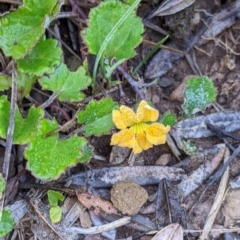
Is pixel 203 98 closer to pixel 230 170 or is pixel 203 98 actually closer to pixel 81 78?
pixel 230 170

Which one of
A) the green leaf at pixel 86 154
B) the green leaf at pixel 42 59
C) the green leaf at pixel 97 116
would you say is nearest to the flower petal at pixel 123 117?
the green leaf at pixel 97 116

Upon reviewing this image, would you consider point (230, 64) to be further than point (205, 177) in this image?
Yes

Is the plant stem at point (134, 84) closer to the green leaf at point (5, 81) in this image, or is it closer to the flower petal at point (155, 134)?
the flower petal at point (155, 134)

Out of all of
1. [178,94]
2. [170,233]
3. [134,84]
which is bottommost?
[170,233]

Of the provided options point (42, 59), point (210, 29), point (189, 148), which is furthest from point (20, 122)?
point (210, 29)

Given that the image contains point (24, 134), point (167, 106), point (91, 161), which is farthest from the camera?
point (167, 106)

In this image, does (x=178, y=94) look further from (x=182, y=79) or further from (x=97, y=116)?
(x=97, y=116)

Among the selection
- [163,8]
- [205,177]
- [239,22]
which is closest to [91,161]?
[205,177]
